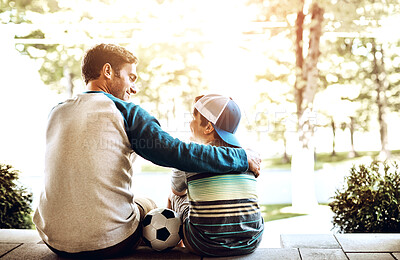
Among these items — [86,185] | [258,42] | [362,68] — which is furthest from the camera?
[362,68]

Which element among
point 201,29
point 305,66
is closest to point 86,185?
point 305,66

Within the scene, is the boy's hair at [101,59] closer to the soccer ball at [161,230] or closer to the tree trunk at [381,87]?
the soccer ball at [161,230]

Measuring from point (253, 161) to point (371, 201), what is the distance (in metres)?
1.42

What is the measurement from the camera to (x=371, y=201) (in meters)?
2.95

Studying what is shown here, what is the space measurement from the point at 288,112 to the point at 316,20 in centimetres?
183

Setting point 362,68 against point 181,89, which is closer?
point 181,89

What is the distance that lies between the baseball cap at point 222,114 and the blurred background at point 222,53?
301 cm

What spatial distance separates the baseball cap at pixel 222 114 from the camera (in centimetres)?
205

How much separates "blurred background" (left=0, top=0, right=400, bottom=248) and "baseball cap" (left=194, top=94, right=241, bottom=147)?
9.89 ft

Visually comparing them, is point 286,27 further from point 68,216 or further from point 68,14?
point 68,216

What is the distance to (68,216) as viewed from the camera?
1741mm

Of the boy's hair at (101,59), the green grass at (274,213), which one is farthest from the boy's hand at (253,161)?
the green grass at (274,213)

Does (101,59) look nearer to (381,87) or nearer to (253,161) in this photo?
(253,161)

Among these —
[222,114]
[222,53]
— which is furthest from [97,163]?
[222,53]
